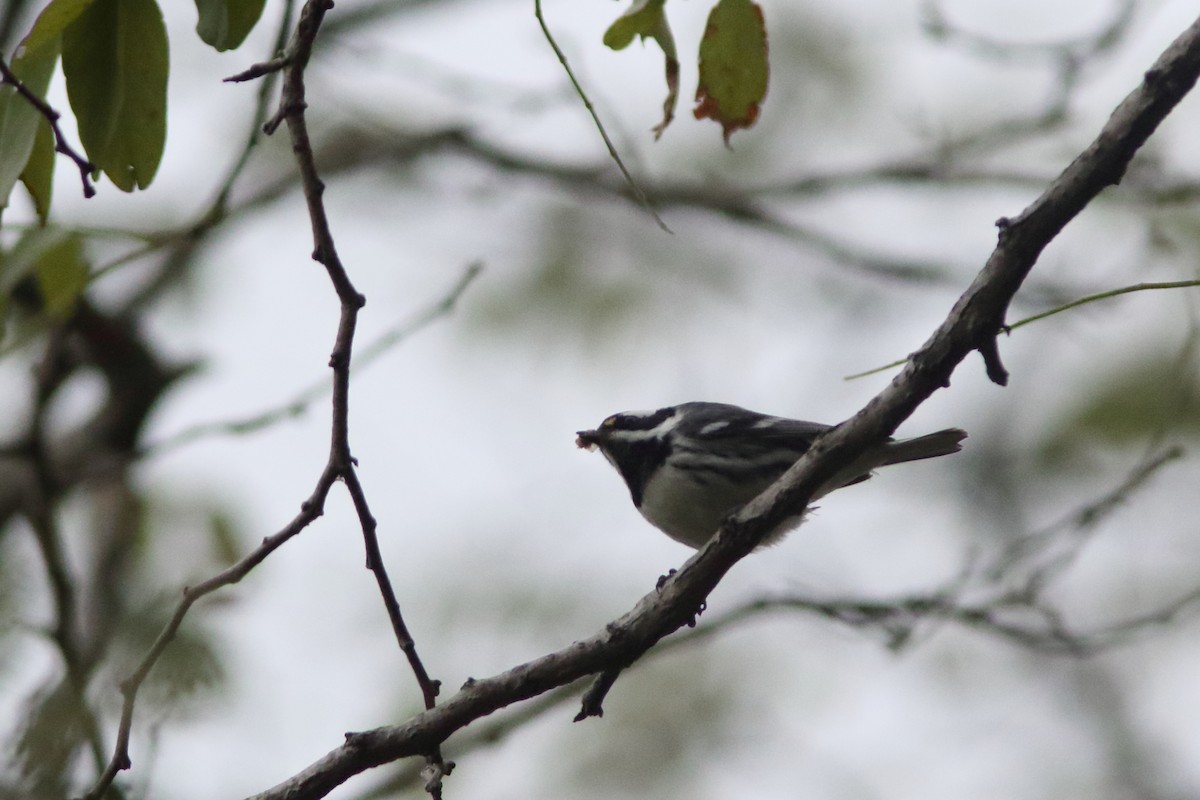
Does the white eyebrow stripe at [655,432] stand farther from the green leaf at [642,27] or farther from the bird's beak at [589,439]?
the green leaf at [642,27]

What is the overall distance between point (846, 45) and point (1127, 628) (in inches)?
339

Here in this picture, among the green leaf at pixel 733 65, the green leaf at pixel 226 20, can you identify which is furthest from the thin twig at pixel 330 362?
the green leaf at pixel 733 65

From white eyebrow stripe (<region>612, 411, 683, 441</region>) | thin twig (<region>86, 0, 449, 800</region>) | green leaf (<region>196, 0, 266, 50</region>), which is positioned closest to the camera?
green leaf (<region>196, 0, 266, 50</region>)

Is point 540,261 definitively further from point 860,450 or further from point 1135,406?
point 860,450

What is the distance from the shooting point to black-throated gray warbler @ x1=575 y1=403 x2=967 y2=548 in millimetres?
4784

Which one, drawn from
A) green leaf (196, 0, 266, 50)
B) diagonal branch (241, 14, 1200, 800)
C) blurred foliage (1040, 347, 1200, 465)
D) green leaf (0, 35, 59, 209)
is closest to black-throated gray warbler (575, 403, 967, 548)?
diagonal branch (241, 14, 1200, 800)

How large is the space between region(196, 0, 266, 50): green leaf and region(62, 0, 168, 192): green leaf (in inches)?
3.2

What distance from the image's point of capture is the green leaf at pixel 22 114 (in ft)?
8.18

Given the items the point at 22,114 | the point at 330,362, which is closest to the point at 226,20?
the point at 22,114

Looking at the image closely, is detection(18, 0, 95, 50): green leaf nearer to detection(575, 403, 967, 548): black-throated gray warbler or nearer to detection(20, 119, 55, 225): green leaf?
detection(20, 119, 55, 225): green leaf

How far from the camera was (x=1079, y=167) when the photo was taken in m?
2.40

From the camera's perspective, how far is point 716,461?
16.8 feet

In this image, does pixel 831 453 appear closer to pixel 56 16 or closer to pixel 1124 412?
pixel 56 16

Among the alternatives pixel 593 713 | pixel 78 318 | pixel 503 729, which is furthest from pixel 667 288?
pixel 593 713
